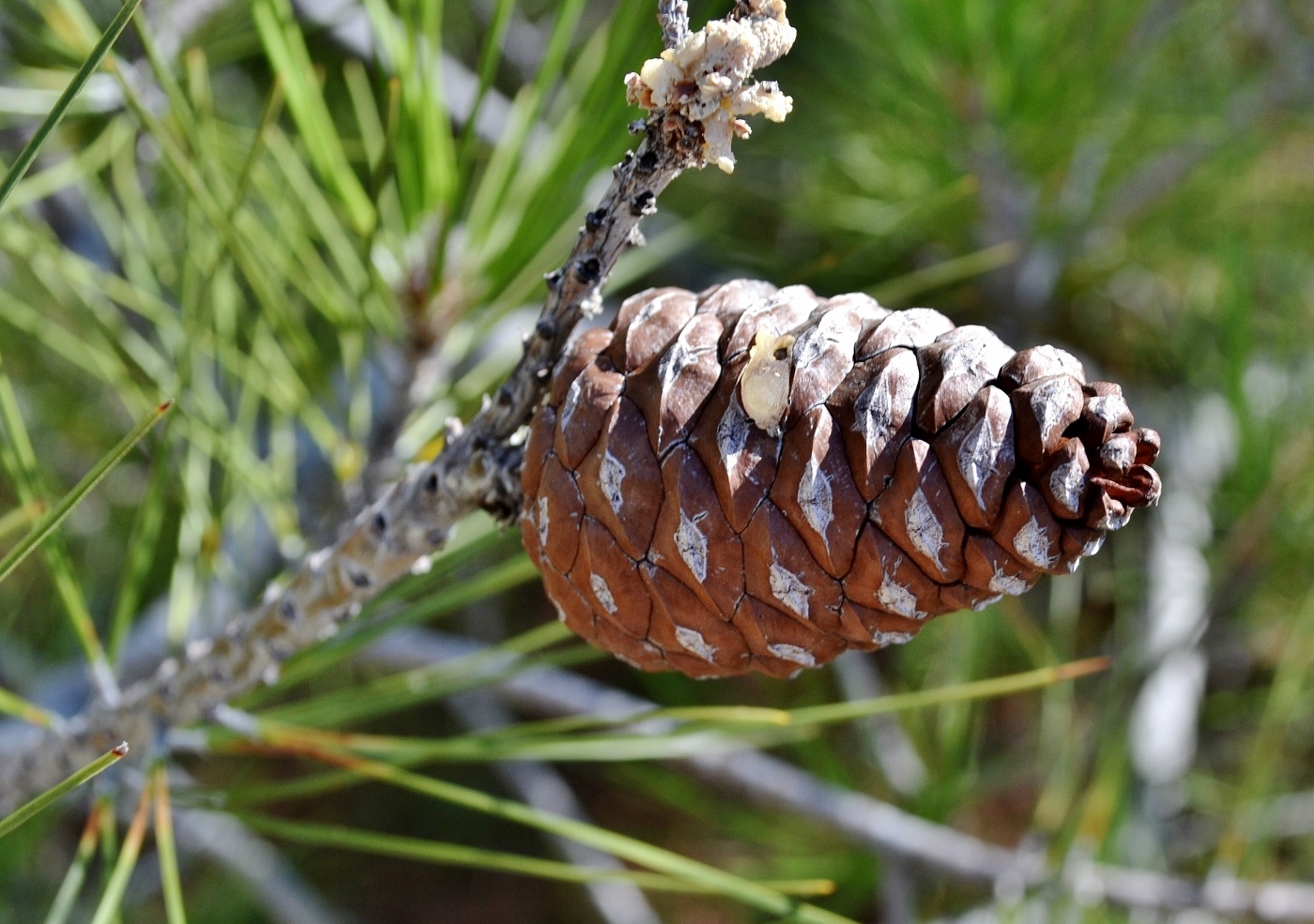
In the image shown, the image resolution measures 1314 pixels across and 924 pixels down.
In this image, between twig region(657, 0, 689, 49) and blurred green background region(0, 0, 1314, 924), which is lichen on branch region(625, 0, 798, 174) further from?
blurred green background region(0, 0, 1314, 924)

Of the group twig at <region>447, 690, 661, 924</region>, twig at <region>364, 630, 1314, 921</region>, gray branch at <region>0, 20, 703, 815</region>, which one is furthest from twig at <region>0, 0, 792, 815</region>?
twig at <region>447, 690, 661, 924</region>

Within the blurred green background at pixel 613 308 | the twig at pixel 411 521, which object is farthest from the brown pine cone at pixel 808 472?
the blurred green background at pixel 613 308

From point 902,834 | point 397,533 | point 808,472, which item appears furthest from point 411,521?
point 902,834

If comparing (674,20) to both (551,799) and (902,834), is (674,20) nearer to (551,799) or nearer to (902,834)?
(902,834)

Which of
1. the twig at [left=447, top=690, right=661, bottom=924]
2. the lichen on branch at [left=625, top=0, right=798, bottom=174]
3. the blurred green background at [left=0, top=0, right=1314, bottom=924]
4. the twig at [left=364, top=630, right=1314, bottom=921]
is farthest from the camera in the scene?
the twig at [left=447, top=690, right=661, bottom=924]

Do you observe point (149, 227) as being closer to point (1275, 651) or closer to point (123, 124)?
point (123, 124)
